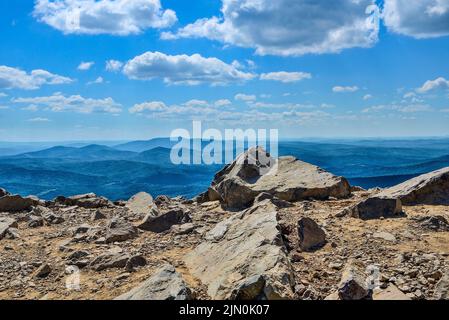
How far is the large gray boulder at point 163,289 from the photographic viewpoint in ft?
22.2

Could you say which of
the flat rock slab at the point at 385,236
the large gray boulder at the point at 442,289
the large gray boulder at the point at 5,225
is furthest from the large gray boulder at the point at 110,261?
the large gray boulder at the point at 442,289

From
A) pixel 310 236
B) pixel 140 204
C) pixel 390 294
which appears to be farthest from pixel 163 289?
pixel 140 204

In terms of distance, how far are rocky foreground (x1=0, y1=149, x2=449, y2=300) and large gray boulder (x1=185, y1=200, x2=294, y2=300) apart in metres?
0.03

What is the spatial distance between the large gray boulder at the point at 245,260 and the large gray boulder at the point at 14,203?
37.5 ft

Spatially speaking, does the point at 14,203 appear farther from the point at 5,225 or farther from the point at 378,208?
the point at 378,208

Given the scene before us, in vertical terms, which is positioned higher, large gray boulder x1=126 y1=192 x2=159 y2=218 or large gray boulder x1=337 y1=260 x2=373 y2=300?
large gray boulder x1=337 y1=260 x2=373 y2=300

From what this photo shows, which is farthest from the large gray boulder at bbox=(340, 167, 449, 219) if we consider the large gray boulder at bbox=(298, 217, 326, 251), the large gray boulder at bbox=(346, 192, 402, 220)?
the large gray boulder at bbox=(298, 217, 326, 251)

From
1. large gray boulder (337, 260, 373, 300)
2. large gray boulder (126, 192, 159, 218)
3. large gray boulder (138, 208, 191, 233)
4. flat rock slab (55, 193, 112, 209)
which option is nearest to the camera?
large gray boulder (337, 260, 373, 300)

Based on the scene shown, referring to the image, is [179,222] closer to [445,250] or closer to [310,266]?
[310,266]

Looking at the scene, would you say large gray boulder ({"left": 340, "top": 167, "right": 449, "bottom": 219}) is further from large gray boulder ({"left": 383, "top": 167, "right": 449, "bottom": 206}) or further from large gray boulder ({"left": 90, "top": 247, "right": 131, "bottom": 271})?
large gray boulder ({"left": 90, "top": 247, "right": 131, "bottom": 271})

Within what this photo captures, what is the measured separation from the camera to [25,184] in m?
129

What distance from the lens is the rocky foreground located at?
730 cm

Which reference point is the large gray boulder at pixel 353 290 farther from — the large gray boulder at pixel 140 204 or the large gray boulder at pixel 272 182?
the large gray boulder at pixel 140 204
